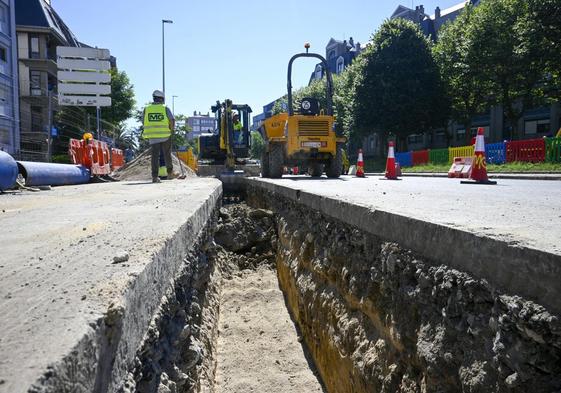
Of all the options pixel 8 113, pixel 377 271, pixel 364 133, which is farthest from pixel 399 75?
pixel 377 271

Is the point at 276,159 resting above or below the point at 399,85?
below

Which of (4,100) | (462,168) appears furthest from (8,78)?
(462,168)

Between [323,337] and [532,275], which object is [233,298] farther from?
[532,275]

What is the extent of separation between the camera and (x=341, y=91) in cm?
3931

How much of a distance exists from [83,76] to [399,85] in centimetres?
2296

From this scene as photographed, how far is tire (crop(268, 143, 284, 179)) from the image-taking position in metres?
12.2

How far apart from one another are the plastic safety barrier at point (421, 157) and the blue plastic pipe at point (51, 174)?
2135 cm

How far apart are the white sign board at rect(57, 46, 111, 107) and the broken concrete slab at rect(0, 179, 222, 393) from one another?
37.9 feet

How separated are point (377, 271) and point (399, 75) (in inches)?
1200

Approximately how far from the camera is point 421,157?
27906 mm

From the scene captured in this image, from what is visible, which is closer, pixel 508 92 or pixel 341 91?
pixel 508 92

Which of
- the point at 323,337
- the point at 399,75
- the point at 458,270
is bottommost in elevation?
the point at 323,337

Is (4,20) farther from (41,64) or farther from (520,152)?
(520,152)

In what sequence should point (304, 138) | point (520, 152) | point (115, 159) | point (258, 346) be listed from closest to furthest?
1. point (258, 346)
2. point (304, 138)
3. point (115, 159)
4. point (520, 152)
